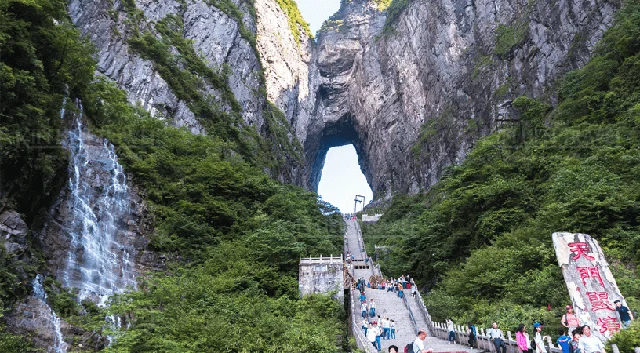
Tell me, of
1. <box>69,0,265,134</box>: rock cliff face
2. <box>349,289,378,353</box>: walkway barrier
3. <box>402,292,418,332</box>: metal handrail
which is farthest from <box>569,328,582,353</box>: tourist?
<box>69,0,265,134</box>: rock cliff face

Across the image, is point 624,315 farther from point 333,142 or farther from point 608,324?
point 333,142

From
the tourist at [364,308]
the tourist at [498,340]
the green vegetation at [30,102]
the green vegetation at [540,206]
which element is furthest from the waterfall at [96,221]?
the green vegetation at [540,206]

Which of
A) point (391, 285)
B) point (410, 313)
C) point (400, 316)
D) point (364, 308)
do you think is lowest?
point (400, 316)

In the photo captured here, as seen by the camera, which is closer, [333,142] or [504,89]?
[504,89]

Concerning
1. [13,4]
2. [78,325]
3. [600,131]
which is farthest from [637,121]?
[13,4]

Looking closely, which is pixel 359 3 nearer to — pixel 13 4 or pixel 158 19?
pixel 158 19

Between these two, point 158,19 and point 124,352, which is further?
point 158,19

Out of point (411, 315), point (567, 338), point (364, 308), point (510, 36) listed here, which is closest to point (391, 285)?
point (411, 315)
